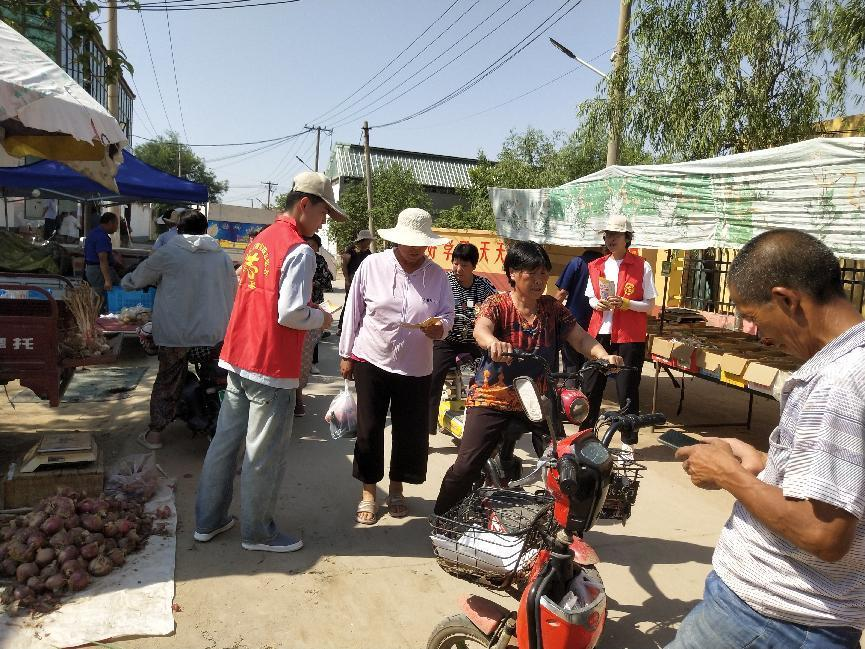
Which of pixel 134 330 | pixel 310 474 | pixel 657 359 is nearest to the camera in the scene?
pixel 310 474

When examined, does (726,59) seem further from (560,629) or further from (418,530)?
(560,629)

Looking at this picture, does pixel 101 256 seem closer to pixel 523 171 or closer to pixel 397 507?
pixel 397 507

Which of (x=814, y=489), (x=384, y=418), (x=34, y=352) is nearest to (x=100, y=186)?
(x=34, y=352)

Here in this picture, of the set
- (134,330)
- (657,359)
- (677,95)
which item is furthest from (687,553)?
(677,95)

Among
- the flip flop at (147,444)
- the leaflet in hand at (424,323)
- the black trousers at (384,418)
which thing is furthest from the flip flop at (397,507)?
the flip flop at (147,444)

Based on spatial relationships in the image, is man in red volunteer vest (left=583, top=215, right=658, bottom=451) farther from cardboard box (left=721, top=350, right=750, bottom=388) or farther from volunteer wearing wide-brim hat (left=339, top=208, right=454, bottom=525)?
volunteer wearing wide-brim hat (left=339, top=208, right=454, bottom=525)

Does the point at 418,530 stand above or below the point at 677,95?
below

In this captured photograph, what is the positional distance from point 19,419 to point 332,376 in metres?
3.72

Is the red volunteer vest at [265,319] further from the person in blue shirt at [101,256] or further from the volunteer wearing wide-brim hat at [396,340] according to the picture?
the person in blue shirt at [101,256]

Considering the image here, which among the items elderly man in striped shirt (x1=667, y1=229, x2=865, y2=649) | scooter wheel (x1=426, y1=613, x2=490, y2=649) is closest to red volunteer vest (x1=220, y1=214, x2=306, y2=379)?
scooter wheel (x1=426, y1=613, x2=490, y2=649)

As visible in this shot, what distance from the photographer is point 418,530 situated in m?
4.33

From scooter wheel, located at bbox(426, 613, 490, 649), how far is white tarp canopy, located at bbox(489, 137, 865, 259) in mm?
4498

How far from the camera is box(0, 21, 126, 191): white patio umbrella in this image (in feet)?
12.8

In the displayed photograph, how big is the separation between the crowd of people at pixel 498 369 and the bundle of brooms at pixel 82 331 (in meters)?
0.35
